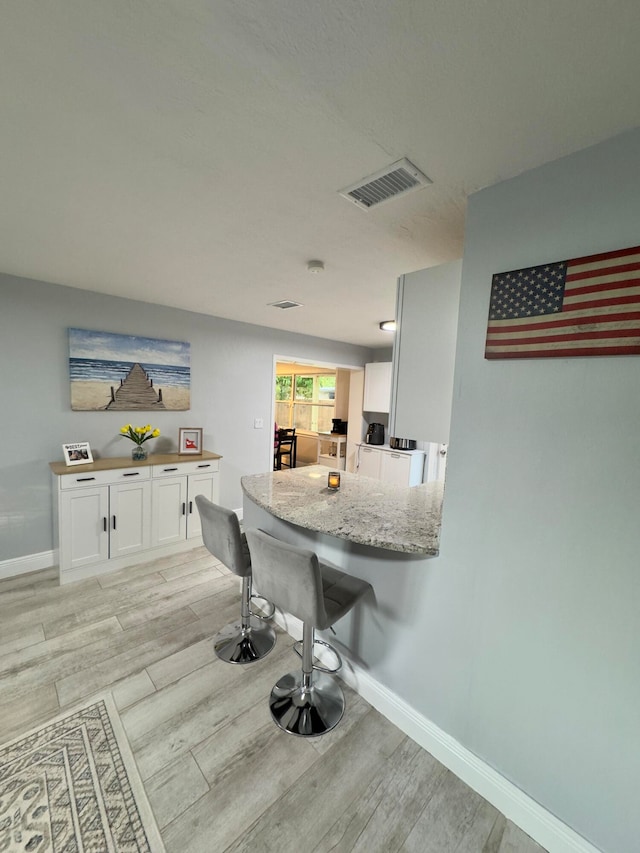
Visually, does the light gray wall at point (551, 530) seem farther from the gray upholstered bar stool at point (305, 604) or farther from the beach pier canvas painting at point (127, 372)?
the beach pier canvas painting at point (127, 372)

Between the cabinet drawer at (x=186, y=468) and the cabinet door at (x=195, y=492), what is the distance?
52 mm

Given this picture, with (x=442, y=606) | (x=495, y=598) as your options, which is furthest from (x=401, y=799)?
(x=495, y=598)

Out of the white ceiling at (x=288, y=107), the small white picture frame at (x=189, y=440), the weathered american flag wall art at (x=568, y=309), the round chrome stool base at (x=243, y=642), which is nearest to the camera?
the white ceiling at (x=288, y=107)

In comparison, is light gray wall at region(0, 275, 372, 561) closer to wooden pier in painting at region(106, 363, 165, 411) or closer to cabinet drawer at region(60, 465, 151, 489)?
wooden pier in painting at region(106, 363, 165, 411)

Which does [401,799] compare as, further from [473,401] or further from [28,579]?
[28,579]

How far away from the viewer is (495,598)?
4.31ft

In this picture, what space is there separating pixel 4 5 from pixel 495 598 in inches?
85.2

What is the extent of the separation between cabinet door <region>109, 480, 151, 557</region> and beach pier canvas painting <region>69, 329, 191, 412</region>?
82 centimetres

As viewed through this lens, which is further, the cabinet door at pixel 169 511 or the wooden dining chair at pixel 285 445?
the wooden dining chair at pixel 285 445

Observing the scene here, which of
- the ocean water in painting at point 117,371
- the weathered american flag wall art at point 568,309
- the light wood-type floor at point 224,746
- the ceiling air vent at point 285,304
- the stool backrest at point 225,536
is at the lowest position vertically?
the light wood-type floor at point 224,746

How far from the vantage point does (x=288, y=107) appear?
3.25 feet

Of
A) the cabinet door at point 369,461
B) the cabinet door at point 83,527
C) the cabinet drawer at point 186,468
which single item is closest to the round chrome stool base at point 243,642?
the cabinet door at point 83,527

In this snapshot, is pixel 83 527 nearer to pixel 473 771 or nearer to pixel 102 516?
pixel 102 516

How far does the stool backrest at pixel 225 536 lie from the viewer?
1.84 metres
